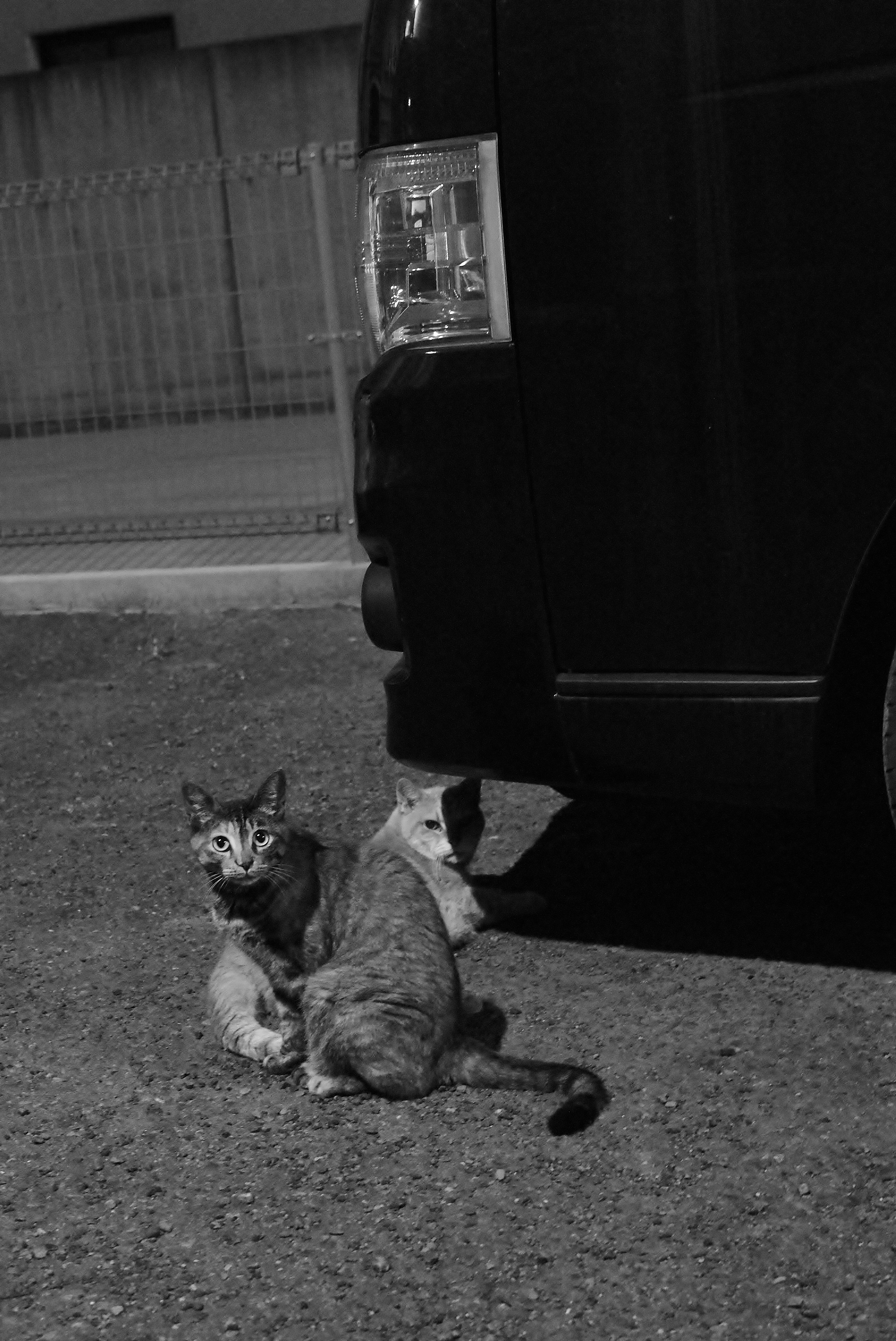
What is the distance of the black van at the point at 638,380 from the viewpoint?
3346 millimetres

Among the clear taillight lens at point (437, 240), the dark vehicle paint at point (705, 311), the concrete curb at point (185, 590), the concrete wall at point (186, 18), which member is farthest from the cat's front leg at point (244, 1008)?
the concrete wall at point (186, 18)

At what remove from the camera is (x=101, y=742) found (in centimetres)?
678

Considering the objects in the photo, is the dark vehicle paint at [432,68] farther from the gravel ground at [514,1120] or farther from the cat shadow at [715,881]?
the gravel ground at [514,1120]

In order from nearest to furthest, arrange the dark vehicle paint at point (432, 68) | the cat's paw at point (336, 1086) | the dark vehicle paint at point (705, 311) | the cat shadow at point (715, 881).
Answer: the dark vehicle paint at point (705, 311), the dark vehicle paint at point (432, 68), the cat's paw at point (336, 1086), the cat shadow at point (715, 881)

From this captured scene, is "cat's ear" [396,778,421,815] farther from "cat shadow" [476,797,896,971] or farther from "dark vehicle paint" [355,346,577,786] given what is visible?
"dark vehicle paint" [355,346,577,786]

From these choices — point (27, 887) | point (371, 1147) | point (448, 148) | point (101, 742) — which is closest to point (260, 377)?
point (101, 742)

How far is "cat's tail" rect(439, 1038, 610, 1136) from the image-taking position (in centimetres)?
338

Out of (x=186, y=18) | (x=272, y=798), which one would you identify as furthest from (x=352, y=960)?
(x=186, y=18)

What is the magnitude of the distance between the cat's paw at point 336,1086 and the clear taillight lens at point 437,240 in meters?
1.66

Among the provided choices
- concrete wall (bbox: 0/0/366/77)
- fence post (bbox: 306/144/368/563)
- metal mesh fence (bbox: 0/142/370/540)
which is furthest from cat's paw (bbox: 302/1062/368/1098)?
concrete wall (bbox: 0/0/366/77)

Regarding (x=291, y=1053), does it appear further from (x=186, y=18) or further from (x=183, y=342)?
(x=186, y=18)

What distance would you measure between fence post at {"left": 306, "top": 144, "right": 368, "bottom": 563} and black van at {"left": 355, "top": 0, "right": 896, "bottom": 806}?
436 centimetres

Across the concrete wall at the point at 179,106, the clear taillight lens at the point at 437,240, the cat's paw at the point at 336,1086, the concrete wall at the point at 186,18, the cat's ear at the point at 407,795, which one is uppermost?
the concrete wall at the point at 186,18

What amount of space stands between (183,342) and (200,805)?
212 inches
